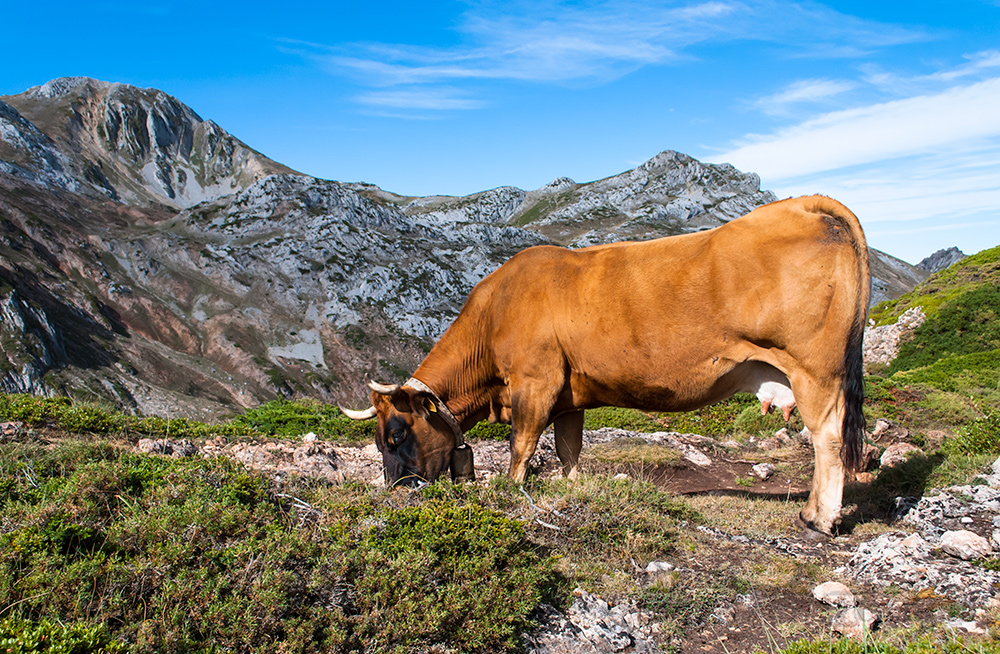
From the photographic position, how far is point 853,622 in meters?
4.33

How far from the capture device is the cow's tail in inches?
235

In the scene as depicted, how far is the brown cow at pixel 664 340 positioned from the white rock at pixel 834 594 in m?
1.42

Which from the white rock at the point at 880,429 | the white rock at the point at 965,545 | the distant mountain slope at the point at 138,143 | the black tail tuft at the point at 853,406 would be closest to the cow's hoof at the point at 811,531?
the black tail tuft at the point at 853,406

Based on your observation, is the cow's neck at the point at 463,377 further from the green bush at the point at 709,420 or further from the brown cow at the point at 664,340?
→ the green bush at the point at 709,420

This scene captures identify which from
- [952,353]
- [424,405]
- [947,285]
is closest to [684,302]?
[424,405]

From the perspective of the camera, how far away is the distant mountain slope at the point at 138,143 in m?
126

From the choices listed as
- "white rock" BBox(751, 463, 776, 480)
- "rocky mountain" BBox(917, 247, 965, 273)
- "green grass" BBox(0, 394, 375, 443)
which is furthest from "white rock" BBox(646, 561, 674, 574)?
"rocky mountain" BBox(917, 247, 965, 273)

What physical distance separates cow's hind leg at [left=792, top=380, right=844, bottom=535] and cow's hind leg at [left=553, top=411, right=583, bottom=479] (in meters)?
2.84

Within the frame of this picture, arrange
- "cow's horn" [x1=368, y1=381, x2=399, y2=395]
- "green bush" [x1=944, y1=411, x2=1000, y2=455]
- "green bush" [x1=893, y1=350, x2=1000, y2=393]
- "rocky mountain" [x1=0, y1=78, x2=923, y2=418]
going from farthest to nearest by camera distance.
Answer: "rocky mountain" [x1=0, y1=78, x2=923, y2=418] → "green bush" [x1=893, y1=350, x2=1000, y2=393] → "green bush" [x1=944, y1=411, x2=1000, y2=455] → "cow's horn" [x1=368, y1=381, x2=399, y2=395]

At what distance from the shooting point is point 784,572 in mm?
5250

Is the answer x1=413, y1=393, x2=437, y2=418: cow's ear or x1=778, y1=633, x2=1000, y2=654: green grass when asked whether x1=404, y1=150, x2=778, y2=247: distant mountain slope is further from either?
x1=778, y1=633, x2=1000, y2=654: green grass

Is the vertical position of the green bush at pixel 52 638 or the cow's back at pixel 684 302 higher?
the cow's back at pixel 684 302

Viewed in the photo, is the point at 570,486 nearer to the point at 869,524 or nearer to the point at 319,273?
the point at 869,524

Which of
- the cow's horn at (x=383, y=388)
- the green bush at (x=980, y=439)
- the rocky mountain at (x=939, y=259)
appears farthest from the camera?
the rocky mountain at (x=939, y=259)
